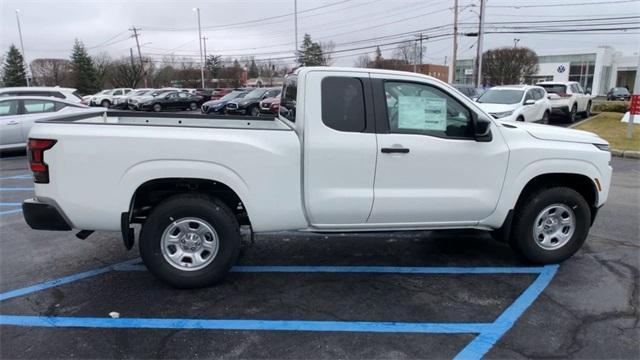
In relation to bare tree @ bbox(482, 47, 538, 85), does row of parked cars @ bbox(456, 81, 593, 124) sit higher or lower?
lower

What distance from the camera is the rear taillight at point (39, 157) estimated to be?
153 inches

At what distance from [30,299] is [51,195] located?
0.98 meters

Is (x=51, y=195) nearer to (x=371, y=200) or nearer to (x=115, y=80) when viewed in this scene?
(x=371, y=200)

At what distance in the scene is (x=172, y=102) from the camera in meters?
35.5

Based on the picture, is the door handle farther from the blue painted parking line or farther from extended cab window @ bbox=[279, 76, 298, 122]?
the blue painted parking line

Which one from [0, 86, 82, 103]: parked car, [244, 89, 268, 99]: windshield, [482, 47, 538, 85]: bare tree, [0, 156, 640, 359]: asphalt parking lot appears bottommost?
[0, 156, 640, 359]: asphalt parking lot

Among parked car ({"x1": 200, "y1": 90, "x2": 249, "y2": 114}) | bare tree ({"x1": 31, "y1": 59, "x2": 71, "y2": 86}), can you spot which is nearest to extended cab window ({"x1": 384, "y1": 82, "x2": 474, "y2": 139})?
parked car ({"x1": 200, "y1": 90, "x2": 249, "y2": 114})

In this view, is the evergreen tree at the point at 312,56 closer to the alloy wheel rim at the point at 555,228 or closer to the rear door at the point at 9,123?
the rear door at the point at 9,123

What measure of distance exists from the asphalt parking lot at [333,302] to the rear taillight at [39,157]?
1081mm

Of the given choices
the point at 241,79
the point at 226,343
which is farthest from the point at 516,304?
the point at 241,79

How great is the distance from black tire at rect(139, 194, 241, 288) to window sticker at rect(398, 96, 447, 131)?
181 cm

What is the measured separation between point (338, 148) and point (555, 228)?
2.48m

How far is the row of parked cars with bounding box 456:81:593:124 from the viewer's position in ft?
50.2

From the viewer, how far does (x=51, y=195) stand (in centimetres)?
396
